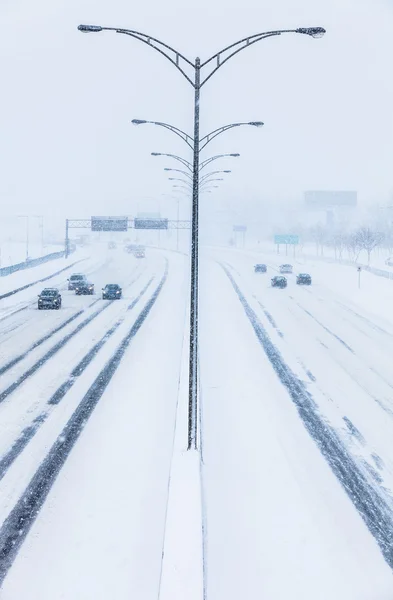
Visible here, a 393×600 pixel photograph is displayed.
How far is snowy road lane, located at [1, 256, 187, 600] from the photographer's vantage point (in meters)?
8.70

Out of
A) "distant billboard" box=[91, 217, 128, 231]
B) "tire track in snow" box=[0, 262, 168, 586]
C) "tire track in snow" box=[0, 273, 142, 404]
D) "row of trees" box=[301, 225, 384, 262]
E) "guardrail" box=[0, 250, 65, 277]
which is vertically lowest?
"tire track in snow" box=[0, 262, 168, 586]

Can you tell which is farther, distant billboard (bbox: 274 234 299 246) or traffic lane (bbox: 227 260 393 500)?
distant billboard (bbox: 274 234 299 246)

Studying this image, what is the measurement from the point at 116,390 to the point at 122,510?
854 centimetres

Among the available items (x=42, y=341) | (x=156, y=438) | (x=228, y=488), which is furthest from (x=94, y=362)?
(x=228, y=488)

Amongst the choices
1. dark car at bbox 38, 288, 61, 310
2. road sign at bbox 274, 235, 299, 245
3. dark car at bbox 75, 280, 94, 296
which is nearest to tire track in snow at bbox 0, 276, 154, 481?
dark car at bbox 38, 288, 61, 310

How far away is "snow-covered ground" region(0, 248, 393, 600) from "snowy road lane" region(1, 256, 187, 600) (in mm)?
33

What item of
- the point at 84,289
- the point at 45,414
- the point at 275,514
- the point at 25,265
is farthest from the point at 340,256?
the point at 275,514

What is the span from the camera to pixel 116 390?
63.4 ft

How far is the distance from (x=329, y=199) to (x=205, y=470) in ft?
582

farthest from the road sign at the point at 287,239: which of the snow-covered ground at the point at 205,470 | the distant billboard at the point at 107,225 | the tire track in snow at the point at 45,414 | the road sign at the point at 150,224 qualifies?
the tire track in snow at the point at 45,414

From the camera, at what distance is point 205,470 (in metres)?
12.8

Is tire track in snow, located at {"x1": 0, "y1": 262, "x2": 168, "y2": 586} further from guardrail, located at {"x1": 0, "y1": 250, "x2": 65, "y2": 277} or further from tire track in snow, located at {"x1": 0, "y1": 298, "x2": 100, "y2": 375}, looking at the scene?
guardrail, located at {"x1": 0, "y1": 250, "x2": 65, "y2": 277}

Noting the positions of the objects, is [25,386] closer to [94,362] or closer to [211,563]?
[94,362]

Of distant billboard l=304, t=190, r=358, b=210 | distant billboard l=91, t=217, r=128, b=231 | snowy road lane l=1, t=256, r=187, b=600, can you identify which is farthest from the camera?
distant billboard l=304, t=190, r=358, b=210
